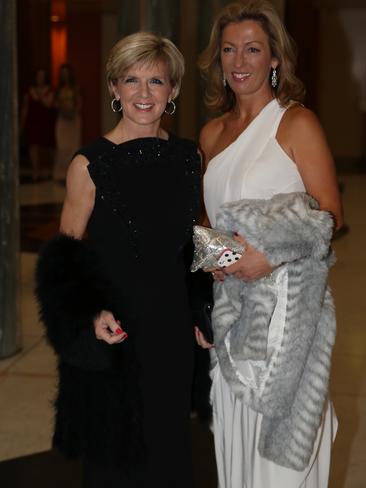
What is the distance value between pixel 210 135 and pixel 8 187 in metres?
2.58

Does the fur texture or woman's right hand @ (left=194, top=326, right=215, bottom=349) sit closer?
the fur texture

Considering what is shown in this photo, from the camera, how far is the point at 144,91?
2539mm

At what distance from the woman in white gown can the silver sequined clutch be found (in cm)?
4

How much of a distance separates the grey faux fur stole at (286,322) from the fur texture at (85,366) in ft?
1.20

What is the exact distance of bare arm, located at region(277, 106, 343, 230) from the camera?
258 centimetres

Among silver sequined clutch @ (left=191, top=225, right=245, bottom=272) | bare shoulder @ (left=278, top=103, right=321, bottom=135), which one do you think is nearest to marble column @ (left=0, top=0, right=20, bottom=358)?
bare shoulder @ (left=278, top=103, right=321, bottom=135)

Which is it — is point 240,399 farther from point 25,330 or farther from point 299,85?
point 25,330

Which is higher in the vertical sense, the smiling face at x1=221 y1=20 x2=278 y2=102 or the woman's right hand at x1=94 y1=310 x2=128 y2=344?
the smiling face at x1=221 y1=20 x2=278 y2=102

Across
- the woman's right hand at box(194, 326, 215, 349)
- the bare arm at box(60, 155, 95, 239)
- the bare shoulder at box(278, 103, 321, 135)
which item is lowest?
the woman's right hand at box(194, 326, 215, 349)

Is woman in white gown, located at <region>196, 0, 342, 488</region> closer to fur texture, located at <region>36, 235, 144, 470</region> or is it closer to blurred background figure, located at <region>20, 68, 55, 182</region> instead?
fur texture, located at <region>36, 235, 144, 470</region>

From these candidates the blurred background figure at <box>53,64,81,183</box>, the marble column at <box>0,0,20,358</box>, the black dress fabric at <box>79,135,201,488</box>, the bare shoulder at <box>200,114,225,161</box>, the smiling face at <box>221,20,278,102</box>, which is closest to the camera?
the black dress fabric at <box>79,135,201,488</box>

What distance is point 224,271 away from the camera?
8.24 ft

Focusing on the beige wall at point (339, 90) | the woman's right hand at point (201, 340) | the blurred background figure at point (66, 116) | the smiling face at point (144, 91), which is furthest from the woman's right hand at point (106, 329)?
the beige wall at point (339, 90)

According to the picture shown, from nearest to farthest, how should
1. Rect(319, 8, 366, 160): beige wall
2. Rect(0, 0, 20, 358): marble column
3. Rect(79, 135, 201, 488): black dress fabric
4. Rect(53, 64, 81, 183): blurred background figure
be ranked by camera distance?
Rect(79, 135, 201, 488): black dress fabric, Rect(0, 0, 20, 358): marble column, Rect(53, 64, 81, 183): blurred background figure, Rect(319, 8, 366, 160): beige wall
